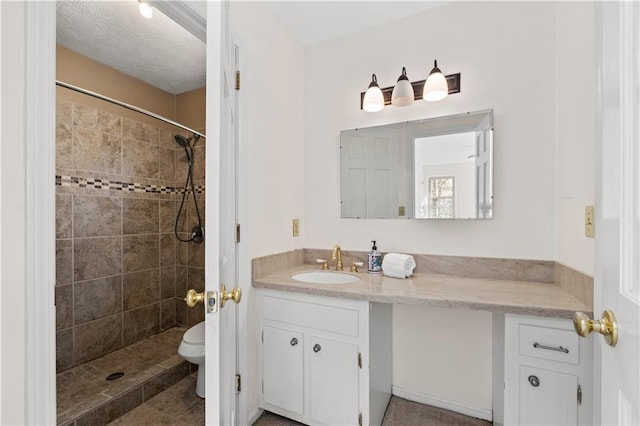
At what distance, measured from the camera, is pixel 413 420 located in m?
1.63

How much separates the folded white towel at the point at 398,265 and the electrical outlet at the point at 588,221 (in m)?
0.80

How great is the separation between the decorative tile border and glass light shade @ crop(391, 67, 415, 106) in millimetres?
1931

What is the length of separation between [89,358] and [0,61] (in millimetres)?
2307

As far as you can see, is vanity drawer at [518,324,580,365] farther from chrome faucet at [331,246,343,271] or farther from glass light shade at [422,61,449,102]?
glass light shade at [422,61,449,102]

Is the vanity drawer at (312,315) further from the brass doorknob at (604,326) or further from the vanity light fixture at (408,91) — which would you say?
the vanity light fixture at (408,91)

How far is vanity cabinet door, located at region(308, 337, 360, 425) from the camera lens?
4.57ft

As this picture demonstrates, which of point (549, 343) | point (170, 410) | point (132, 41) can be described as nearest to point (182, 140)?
point (132, 41)

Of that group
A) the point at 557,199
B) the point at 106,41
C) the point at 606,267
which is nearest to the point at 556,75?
the point at 557,199

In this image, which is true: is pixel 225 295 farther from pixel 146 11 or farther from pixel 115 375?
pixel 146 11

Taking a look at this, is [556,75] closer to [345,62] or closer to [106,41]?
[345,62]

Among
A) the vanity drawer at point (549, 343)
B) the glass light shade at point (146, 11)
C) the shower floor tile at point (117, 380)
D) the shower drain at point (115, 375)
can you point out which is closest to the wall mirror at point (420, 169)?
the vanity drawer at point (549, 343)

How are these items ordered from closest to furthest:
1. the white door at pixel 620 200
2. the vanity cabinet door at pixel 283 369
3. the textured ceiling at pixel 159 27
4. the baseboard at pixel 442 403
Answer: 1. the white door at pixel 620 200
2. the vanity cabinet door at pixel 283 369
3. the baseboard at pixel 442 403
4. the textured ceiling at pixel 159 27

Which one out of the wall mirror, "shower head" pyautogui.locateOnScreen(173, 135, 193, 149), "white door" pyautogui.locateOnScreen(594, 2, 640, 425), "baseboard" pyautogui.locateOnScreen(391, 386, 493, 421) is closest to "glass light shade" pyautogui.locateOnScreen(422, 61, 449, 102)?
the wall mirror

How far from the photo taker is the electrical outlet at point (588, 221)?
3.69ft
